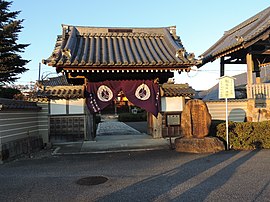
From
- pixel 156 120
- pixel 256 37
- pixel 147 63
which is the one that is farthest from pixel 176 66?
pixel 256 37

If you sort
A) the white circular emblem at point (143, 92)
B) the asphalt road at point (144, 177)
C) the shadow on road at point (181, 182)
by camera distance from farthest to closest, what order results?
the white circular emblem at point (143, 92) → the asphalt road at point (144, 177) → the shadow on road at point (181, 182)

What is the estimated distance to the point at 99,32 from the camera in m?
14.6

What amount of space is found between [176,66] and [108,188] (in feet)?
24.0

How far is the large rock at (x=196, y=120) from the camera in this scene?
9.84 meters

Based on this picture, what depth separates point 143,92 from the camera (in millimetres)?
12492

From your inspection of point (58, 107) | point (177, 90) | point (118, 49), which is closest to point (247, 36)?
point (177, 90)

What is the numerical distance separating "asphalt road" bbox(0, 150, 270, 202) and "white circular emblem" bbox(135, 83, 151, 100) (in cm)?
377

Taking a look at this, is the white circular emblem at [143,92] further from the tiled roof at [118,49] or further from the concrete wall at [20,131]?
the concrete wall at [20,131]

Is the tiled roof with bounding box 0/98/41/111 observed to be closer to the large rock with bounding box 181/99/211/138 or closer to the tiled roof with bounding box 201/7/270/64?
the large rock with bounding box 181/99/211/138

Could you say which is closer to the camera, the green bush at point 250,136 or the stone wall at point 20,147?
the stone wall at point 20,147

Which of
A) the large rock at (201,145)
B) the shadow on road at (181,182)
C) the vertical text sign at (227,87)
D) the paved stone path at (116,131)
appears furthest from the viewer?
the paved stone path at (116,131)

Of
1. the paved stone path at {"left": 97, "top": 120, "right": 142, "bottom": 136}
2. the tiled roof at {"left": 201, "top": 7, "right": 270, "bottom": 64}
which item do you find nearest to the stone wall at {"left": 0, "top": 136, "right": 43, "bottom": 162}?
the paved stone path at {"left": 97, "top": 120, "right": 142, "bottom": 136}

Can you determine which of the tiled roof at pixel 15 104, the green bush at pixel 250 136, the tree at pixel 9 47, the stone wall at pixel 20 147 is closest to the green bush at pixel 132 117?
the tree at pixel 9 47

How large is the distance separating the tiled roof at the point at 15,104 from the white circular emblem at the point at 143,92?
15.9 ft
